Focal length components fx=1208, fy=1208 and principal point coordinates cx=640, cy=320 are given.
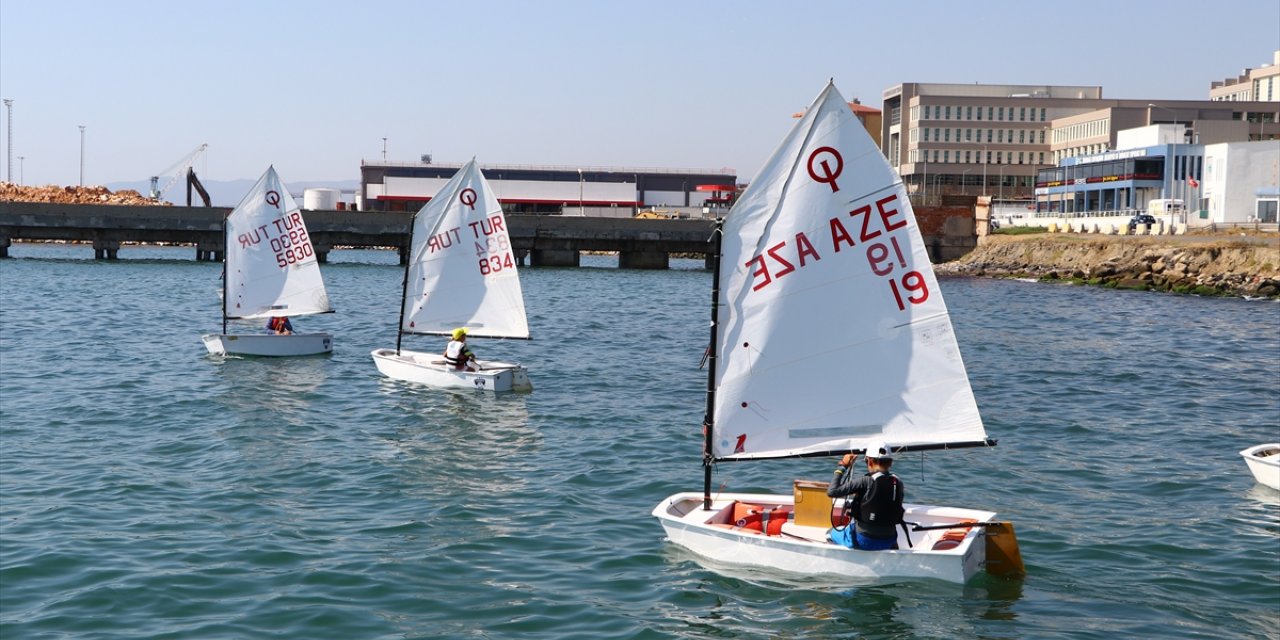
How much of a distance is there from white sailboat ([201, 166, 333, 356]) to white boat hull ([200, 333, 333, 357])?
0.11 feet

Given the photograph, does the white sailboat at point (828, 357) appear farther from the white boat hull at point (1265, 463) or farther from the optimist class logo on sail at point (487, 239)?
the optimist class logo on sail at point (487, 239)

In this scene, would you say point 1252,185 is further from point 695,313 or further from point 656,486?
point 656,486

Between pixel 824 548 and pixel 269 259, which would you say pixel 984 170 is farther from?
pixel 824 548

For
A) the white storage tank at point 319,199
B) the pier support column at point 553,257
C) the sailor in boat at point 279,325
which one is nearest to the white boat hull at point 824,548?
the sailor in boat at point 279,325

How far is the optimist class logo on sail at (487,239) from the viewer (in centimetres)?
3722

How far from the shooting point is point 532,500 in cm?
2223

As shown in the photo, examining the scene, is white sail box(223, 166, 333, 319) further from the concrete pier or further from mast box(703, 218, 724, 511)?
the concrete pier

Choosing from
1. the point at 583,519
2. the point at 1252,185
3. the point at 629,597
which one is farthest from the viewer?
the point at 1252,185

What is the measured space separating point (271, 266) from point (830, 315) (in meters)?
29.3

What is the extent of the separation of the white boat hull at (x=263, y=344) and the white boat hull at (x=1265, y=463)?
29740mm

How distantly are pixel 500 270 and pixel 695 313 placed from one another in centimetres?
2982

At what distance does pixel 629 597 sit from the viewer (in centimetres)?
1689

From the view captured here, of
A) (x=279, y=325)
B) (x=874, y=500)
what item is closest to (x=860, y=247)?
(x=874, y=500)

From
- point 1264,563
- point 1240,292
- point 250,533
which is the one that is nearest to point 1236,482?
point 1264,563
